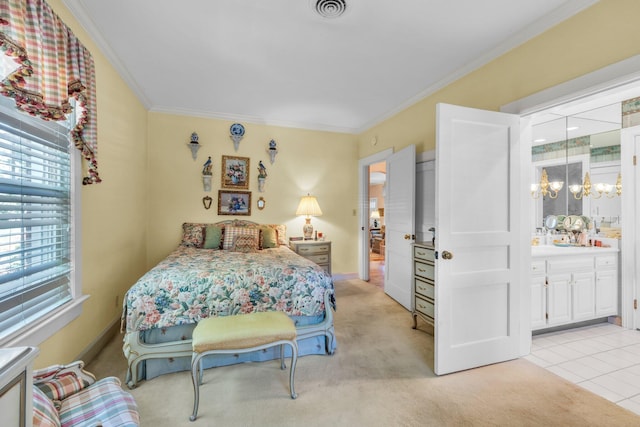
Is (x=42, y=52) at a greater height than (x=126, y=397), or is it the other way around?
(x=42, y=52)

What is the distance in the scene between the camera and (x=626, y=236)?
3.01 m

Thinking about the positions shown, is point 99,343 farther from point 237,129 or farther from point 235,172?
point 237,129

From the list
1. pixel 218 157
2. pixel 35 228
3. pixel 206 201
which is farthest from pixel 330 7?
pixel 206 201

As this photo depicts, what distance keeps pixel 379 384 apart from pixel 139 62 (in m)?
3.62

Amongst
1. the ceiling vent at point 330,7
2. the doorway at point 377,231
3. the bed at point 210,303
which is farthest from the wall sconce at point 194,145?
the doorway at point 377,231

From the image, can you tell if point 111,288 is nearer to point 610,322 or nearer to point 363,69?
point 363,69

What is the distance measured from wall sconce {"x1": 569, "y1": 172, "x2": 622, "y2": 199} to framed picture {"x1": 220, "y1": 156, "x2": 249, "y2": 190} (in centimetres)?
446

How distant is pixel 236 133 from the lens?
4.30 meters

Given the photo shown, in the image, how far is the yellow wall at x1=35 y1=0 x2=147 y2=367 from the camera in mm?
2107

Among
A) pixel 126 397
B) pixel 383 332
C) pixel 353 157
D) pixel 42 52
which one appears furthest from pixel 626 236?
pixel 42 52

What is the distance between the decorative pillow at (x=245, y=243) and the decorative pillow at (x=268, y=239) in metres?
0.14

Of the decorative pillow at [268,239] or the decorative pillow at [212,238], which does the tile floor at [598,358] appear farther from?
the decorative pillow at [212,238]

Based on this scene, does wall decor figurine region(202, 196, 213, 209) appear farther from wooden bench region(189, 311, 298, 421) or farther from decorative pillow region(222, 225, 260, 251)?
wooden bench region(189, 311, 298, 421)

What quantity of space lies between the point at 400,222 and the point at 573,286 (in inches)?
74.0
